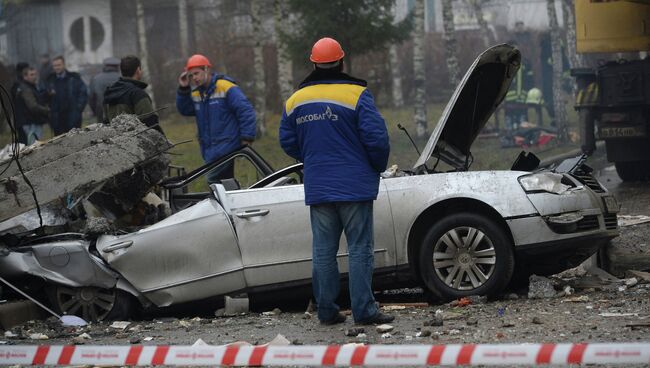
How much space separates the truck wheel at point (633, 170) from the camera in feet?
60.2

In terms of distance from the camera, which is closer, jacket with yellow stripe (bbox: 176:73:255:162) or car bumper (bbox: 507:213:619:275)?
car bumper (bbox: 507:213:619:275)

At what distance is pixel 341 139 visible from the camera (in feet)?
25.5

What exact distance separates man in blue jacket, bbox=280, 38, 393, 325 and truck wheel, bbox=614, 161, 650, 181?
11.2 metres

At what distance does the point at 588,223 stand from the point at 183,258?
2.65 meters

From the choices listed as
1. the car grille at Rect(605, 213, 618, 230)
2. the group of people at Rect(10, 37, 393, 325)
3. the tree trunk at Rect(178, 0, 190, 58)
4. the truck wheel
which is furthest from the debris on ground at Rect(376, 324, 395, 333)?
the tree trunk at Rect(178, 0, 190, 58)

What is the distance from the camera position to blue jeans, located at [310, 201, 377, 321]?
7.79 m

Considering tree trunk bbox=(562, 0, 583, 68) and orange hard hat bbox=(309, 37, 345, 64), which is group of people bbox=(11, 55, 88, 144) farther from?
tree trunk bbox=(562, 0, 583, 68)

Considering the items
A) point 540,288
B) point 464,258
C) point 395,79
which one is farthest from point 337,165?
point 395,79

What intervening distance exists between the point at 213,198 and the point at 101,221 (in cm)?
77

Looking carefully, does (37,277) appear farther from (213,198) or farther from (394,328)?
(394,328)

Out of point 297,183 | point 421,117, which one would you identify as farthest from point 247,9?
point 297,183

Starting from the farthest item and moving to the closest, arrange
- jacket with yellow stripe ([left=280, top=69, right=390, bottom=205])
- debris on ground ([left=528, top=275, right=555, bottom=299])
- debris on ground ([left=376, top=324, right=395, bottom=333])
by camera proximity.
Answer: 1. debris on ground ([left=528, top=275, right=555, bottom=299])
2. jacket with yellow stripe ([left=280, top=69, right=390, bottom=205])
3. debris on ground ([left=376, top=324, right=395, bottom=333])

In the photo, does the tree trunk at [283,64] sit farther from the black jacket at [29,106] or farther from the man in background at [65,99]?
the black jacket at [29,106]

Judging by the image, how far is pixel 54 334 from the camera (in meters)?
8.28
